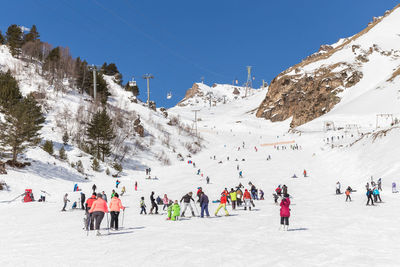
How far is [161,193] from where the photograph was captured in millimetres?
33094

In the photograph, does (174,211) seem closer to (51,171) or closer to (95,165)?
(51,171)

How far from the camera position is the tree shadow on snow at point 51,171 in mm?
39134

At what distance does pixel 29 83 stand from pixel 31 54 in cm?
1825

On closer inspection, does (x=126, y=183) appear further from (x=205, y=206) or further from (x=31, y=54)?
(x=31, y=54)

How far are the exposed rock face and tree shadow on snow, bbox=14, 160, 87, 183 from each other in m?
104

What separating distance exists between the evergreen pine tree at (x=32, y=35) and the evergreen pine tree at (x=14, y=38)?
4449 millimetres

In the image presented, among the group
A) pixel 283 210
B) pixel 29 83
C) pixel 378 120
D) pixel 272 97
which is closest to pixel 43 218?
pixel 283 210

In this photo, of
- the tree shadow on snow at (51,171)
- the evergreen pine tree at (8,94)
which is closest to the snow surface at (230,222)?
the tree shadow on snow at (51,171)

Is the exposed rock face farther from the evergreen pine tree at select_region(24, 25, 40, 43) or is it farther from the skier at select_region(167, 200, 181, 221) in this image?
the skier at select_region(167, 200, 181, 221)

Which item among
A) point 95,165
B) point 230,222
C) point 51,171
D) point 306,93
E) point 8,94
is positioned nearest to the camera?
point 230,222

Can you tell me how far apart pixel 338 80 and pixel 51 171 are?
12309 centimetres

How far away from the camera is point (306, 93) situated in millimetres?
141250

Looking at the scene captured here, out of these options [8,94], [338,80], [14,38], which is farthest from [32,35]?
[338,80]

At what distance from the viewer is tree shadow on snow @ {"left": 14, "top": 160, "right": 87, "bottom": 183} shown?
3913 centimetres
